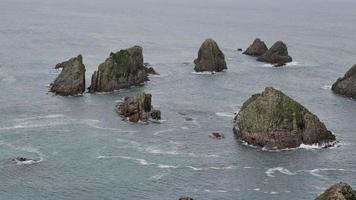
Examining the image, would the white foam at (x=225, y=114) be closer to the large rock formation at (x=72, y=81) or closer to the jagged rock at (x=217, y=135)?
the jagged rock at (x=217, y=135)

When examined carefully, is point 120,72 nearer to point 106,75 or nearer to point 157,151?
point 106,75

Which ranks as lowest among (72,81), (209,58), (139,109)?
(139,109)

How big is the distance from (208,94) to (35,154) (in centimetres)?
6316

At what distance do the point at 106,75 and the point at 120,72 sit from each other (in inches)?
204

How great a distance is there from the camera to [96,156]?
364ft

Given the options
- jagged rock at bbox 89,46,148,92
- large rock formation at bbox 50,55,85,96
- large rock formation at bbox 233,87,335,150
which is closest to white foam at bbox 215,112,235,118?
large rock formation at bbox 233,87,335,150

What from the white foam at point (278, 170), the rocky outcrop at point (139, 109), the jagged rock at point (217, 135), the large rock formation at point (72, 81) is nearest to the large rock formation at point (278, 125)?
the jagged rock at point (217, 135)

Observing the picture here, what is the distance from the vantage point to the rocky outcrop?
132125mm

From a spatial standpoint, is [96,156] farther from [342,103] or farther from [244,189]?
[342,103]

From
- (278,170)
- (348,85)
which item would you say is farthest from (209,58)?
(278,170)

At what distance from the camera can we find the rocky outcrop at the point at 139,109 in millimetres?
132125

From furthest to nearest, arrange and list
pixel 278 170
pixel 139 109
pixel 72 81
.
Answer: pixel 72 81, pixel 139 109, pixel 278 170

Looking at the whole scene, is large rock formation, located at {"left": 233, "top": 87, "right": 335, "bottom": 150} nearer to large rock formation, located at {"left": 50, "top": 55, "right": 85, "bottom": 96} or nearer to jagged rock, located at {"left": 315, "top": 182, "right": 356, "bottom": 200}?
jagged rock, located at {"left": 315, "top": 182, "right": 356, "bottom": 200}

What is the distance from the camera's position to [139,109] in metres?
133
